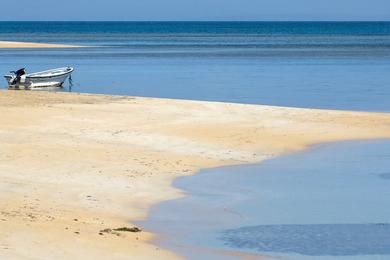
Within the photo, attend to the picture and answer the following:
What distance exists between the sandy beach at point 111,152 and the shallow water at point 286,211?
1.58ft

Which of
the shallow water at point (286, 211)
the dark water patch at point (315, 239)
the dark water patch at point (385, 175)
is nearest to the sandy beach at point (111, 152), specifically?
the shallow water at point (286, 211)

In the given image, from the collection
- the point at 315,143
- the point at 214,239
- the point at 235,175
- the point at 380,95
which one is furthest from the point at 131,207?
the point at 380,95

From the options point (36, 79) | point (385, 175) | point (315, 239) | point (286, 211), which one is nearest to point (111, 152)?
point (385, 175)

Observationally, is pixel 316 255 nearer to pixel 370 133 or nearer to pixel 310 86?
pixel 370 133

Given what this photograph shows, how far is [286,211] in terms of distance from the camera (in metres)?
13.6

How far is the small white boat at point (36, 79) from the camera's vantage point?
36750 mm

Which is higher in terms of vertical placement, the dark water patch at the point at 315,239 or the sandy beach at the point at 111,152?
the dark water patch at the point at 315,239

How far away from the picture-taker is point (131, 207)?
13.7 m

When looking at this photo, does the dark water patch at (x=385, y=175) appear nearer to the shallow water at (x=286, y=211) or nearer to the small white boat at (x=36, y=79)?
the shallow water at (x=286, y=211)

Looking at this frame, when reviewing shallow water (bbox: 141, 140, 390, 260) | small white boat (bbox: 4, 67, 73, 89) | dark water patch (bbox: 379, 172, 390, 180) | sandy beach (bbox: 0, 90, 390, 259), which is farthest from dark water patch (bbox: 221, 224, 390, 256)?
small white boat (bbox: 4, 67, 73, 89)

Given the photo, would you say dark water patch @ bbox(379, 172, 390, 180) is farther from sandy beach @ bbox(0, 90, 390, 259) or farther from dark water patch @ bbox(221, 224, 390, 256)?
dark water patch @ bbox(221, 224, 390, 256)

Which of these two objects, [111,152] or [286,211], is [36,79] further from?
[286,211]

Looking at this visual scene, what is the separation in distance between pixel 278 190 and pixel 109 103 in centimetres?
1319

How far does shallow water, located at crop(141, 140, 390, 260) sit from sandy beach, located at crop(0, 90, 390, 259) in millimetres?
482
